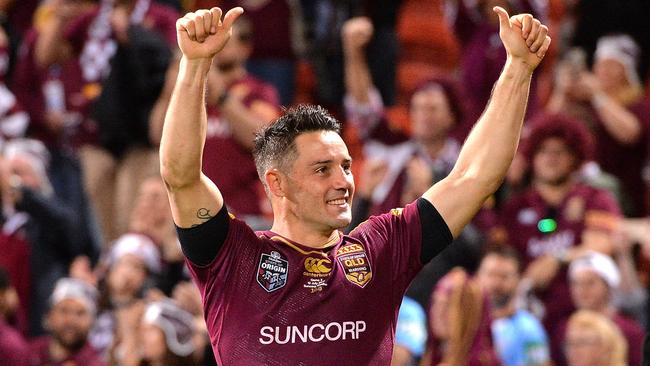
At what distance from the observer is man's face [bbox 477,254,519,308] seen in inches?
328

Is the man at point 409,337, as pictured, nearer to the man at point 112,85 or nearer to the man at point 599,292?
the man at point 599,292

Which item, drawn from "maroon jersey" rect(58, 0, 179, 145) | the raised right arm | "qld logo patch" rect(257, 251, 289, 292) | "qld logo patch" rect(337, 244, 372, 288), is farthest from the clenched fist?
"maroon jersey" rect(58, 0, 179, 145)

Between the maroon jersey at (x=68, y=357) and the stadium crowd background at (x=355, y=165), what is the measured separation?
18mm

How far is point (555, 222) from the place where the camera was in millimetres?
8719

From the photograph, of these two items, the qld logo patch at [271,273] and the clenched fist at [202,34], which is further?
the qld logo patch at [271,273]

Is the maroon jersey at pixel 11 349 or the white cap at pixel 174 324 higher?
the white cap at pixel 174 324

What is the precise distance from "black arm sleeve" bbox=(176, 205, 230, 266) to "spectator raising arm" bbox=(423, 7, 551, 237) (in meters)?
0.72

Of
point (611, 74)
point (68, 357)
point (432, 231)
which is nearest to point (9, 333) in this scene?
point (68, 357)

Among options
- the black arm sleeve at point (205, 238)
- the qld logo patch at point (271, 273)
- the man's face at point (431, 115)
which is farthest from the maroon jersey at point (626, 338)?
the black arm sleeve at point (205, 238)

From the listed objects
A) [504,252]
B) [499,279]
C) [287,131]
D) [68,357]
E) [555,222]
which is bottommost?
[68,357]

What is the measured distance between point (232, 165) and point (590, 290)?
229 centimetres

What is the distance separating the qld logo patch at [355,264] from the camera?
16.3 feet

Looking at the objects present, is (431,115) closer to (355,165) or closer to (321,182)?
(355,165)

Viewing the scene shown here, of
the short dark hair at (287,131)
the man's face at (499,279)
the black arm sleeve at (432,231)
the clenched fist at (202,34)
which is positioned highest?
the clenched fist at (202,34)
